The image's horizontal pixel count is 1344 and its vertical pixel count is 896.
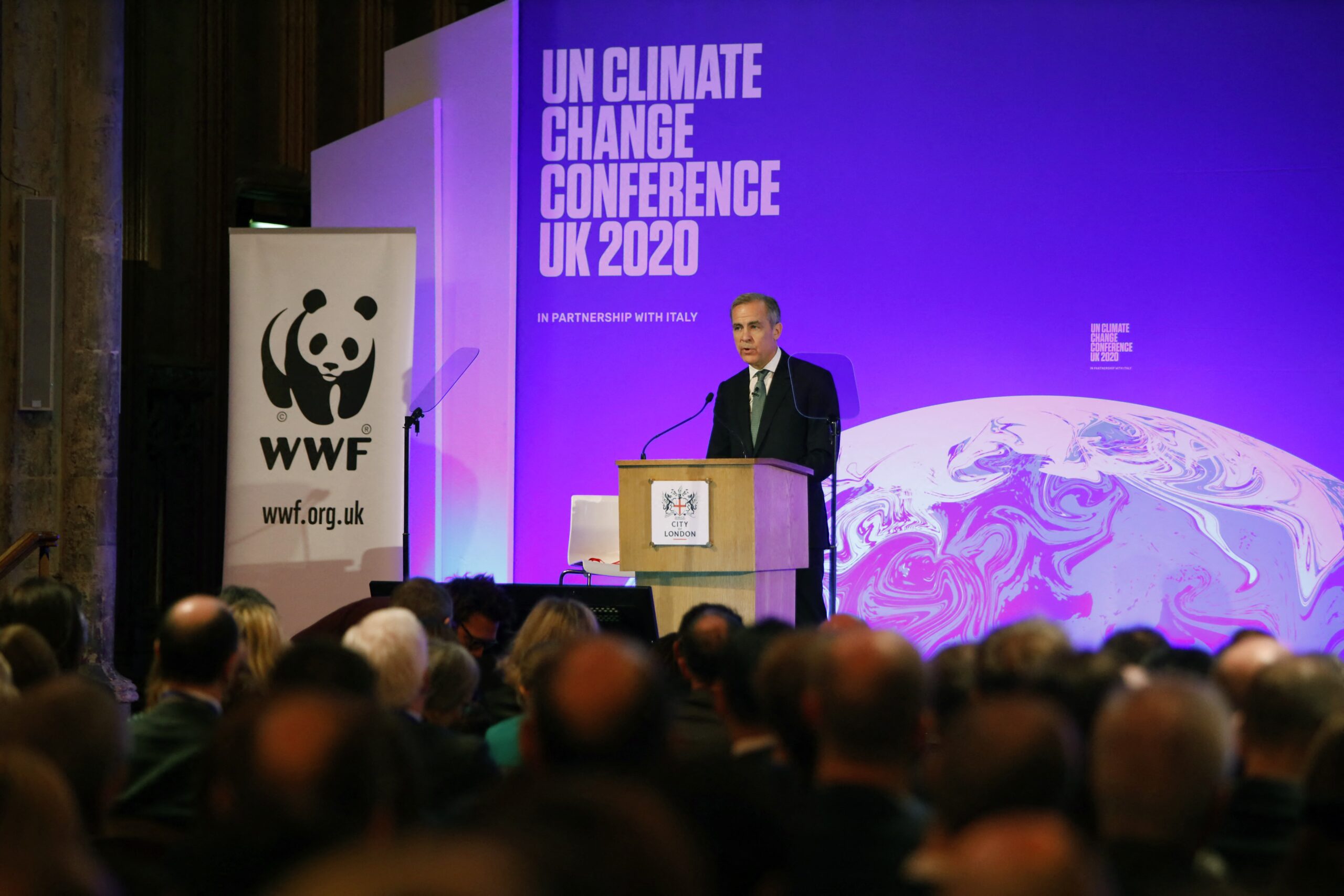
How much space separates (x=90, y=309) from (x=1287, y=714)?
682 cm

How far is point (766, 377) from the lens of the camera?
268 inches

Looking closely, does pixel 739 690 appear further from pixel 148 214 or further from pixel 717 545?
pixel 148 214

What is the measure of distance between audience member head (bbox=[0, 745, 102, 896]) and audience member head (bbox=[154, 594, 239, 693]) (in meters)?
1.13

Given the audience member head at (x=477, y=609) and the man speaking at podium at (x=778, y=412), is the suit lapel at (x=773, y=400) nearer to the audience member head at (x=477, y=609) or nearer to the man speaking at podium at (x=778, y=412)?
the man speaking at podium at (x=778, y=412)

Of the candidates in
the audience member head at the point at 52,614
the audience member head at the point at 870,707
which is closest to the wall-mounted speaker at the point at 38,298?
the audience member head at the point at 52,614

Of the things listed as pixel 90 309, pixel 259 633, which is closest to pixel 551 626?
pixel 259 633

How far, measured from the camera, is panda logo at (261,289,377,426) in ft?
24.2

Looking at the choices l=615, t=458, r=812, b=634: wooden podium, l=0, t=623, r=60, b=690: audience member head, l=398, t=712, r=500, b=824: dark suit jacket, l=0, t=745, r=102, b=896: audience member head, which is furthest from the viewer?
l=615, t=458, r=812, b=634: wooden podium

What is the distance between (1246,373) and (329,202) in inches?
204

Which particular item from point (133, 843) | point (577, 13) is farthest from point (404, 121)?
point (133, 843)

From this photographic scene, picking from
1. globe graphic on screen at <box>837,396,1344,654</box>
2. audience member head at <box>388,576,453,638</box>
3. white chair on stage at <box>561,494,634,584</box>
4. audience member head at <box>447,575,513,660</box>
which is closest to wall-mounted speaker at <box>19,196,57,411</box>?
white chair on stage at <box>561,494,634,584</box>

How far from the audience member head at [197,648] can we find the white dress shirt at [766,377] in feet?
13.0

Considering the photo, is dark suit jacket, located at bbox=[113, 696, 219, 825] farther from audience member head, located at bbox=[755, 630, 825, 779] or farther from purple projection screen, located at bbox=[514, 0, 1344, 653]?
purple projection screen, located at bbox=[514, 0, 1344, 653]

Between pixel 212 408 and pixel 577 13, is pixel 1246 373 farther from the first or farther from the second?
pixel 212 408
